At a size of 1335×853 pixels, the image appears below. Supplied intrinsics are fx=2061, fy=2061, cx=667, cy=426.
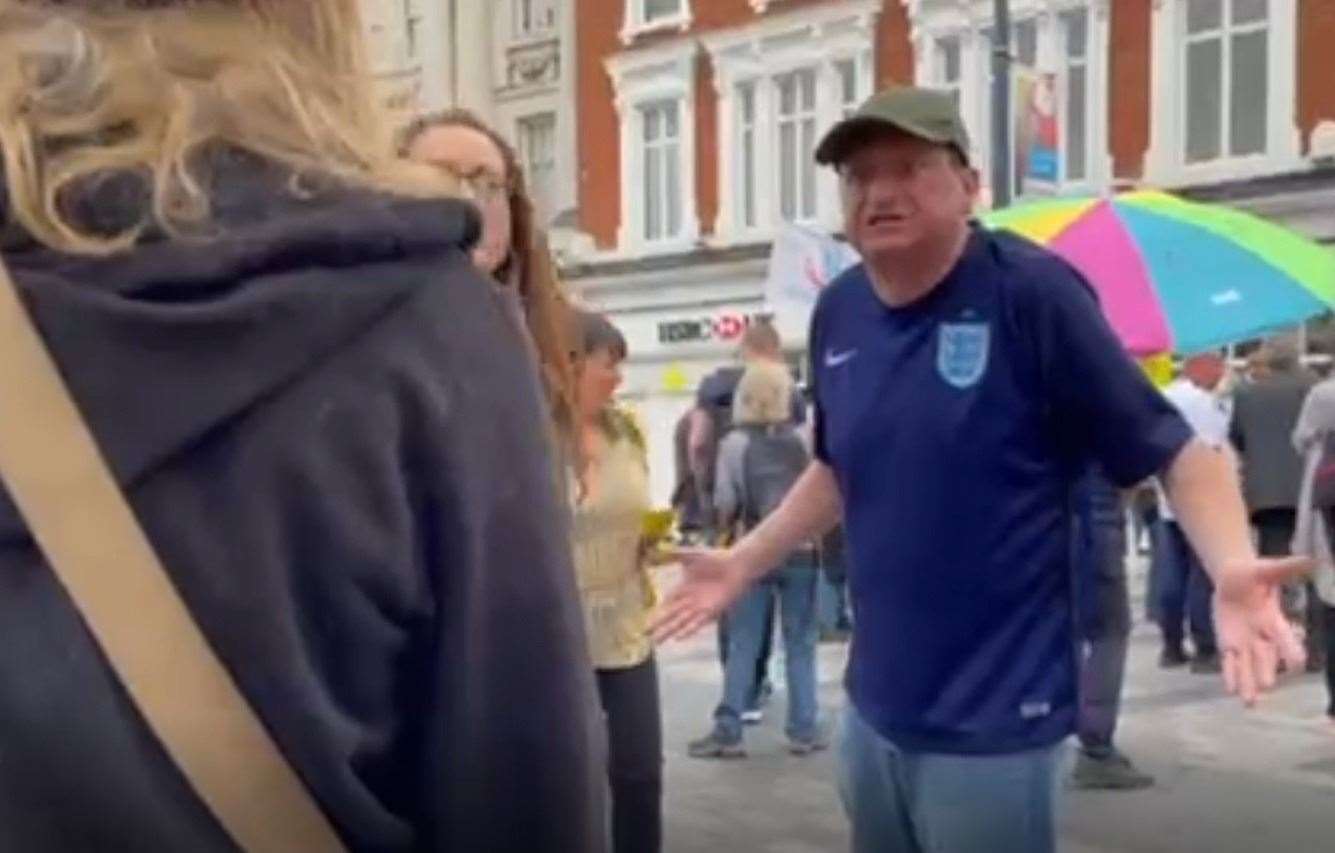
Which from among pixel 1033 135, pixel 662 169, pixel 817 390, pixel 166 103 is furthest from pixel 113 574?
pixel 662 169

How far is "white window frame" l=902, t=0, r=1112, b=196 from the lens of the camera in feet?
84.2

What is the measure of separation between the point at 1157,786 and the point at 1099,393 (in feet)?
17.9

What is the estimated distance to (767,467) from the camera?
31.6ft

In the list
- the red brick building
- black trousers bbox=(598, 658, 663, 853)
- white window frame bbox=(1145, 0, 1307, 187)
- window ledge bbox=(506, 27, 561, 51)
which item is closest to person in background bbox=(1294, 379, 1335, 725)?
black trousers bbox=(598, 658, 663, 853)

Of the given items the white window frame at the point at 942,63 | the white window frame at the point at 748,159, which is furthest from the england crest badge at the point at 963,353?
the white window frame at the point at 748,159

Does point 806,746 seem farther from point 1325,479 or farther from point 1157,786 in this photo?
point 1325,479

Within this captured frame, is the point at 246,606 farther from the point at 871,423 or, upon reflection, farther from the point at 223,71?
the point at 871,423

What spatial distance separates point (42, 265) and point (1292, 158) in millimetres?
23684

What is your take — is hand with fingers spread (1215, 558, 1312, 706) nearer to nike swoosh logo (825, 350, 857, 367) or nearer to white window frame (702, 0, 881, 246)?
nike swoosh logo (825, 350, 857, 367)

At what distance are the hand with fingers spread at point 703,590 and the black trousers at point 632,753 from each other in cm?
158

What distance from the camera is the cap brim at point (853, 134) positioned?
335cm

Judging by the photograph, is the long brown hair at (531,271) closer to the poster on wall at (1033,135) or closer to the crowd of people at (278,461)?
the crowd of people at (278,461)

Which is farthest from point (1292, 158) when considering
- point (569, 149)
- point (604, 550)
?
point (604, 550)

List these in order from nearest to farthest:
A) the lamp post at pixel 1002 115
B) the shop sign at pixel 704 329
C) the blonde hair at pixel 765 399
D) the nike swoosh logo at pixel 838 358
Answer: the nike swoosh logo at pixel 838 358 < the blonde hair at pixel 765 399 < the lamp post at pixel 1002 115 < the shop sign at pixel 704 329
